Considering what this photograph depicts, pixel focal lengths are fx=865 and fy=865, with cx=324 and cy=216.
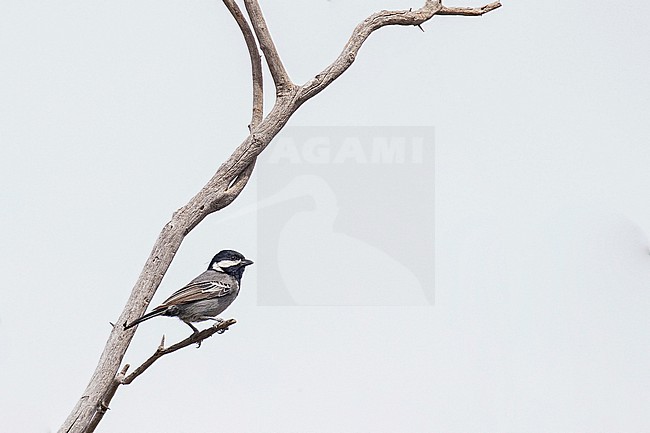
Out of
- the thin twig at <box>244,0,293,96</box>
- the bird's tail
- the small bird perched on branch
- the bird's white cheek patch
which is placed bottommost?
the bird's tail

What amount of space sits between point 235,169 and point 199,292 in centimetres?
31

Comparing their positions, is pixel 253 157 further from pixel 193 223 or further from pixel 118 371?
pixel 118 371

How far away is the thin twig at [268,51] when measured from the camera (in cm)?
208

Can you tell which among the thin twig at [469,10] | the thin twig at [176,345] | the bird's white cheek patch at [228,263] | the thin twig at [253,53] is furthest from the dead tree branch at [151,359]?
the thin twig at [469,10]

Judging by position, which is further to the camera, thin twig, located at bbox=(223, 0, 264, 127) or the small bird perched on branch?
thin twig, located at bbox=(223, 0, 264, 127)

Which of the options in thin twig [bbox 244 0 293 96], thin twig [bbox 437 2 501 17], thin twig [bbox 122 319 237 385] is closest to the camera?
thin twig [bbox 122 319 237 385]

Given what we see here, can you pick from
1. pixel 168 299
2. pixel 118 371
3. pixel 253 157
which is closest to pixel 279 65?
pixel 253 157

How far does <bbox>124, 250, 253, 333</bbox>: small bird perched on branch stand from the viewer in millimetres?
1847

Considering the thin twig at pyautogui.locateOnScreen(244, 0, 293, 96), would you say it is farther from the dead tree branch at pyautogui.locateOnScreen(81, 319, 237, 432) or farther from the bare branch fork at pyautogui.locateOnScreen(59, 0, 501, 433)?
the dead tree branch at pyautogui.locateOnScreen(81, 319, 237, 432)

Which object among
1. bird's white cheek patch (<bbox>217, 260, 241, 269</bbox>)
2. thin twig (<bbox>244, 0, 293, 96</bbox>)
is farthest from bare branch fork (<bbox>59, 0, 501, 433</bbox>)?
bird's white cheek patch (<bbox>217, 260, 241, 269</bbox>)

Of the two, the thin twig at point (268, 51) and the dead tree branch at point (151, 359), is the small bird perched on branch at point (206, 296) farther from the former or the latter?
the thin twig at point (268, 51)

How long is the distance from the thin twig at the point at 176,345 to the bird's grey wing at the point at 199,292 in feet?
0.24

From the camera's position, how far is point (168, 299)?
186 cm

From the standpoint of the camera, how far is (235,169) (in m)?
2.00
